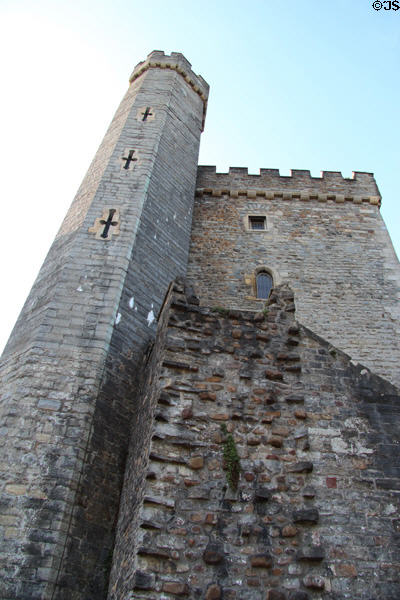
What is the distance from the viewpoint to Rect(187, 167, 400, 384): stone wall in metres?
11.0

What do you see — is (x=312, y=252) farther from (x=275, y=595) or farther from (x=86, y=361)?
(x=275, y=595)

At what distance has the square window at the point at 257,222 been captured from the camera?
13597 millimetres

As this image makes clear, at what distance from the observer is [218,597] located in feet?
13.8

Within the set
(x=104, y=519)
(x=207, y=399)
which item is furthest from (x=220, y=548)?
(x=104, y=519)

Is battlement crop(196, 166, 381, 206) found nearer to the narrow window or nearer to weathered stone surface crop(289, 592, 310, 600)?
the narrow window

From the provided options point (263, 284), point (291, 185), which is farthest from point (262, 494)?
point (291, 185)

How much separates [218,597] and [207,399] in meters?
1.87

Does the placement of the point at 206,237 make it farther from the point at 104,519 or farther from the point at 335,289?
the point at 104,519

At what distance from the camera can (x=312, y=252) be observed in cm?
1266

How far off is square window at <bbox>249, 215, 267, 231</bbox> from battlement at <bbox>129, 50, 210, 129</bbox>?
172 inches

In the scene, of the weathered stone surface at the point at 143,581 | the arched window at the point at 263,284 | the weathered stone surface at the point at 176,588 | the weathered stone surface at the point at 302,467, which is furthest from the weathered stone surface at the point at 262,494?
the arched window at the point at 263,284

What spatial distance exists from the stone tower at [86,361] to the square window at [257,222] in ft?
7.54

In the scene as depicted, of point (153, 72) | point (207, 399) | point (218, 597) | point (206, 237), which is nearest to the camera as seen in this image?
point (218, 597)

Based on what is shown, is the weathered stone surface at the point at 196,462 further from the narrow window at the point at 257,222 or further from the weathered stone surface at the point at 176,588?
the narrow window at the point at 257,222
